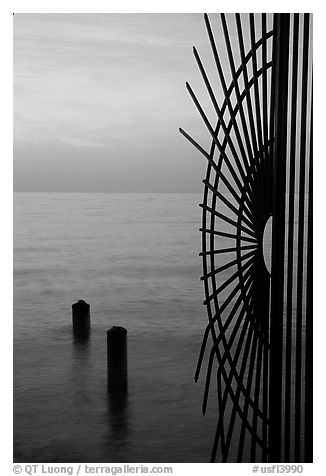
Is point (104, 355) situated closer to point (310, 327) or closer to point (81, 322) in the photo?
point (81, 322)

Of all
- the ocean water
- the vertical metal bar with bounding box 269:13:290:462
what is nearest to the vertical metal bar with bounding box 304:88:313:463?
the vertical metal bar with bounding box 269:13:290:462

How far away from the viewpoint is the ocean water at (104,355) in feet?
12.3

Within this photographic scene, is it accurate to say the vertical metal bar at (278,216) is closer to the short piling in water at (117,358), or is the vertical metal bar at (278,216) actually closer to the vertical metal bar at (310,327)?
the vertical metal bar at (310,327)

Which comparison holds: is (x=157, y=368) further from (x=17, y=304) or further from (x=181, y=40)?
(x=181, y=40)

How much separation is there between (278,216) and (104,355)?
149 inches

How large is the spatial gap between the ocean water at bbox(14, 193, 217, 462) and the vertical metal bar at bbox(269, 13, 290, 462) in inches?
82.6

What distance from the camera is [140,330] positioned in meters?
6.15

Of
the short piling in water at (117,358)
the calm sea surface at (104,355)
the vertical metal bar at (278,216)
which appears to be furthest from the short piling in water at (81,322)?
the vertical metal bar at (278,216)

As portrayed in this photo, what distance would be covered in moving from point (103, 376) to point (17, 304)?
2803 mm

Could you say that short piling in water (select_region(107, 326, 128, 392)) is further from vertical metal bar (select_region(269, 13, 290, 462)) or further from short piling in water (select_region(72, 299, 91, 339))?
vertical metal bar (select_region(269, 13, 290, 462))

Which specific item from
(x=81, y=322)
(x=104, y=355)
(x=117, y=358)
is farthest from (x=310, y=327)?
(x=81, y=322)

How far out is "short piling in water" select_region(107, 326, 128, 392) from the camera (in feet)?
13.6
